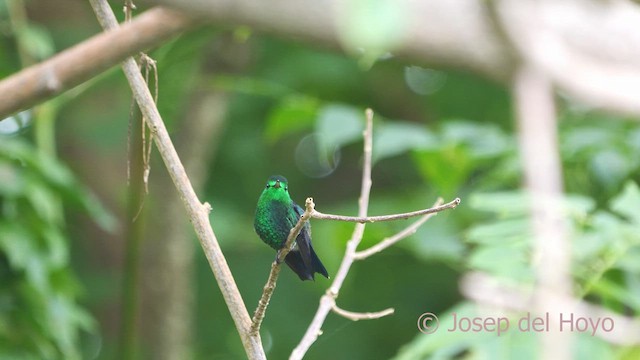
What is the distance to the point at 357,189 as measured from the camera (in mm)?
4977

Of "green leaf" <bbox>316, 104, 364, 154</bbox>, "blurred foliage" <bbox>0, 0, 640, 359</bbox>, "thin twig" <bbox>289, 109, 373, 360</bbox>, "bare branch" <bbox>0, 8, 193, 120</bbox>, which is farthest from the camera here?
"green leaf" <bbox>316, 104, 364, 154</bbox>

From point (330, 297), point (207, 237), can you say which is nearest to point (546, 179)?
point (207, 237)

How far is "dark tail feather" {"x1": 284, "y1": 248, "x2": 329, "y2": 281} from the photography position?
50.7 inches

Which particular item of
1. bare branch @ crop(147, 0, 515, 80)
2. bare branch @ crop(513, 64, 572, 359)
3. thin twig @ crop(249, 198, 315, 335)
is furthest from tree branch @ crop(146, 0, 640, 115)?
bare branch @ crop(513, 64, 572, 359)

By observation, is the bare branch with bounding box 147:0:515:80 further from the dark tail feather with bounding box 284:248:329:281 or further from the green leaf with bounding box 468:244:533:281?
the green leaf with bounding box 468:244:533:281

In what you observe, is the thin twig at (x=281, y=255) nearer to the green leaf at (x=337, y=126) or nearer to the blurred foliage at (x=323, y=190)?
the blurred foliage at (x=323, y=190)

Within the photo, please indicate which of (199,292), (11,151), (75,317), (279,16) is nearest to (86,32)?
(199,292)

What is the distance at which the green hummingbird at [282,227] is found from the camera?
130cm

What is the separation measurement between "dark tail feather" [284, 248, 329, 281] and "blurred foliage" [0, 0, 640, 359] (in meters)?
0.33

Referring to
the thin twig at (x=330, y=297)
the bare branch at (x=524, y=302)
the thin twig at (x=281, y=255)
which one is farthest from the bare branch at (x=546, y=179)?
the thin twig at (x=330, y=297)

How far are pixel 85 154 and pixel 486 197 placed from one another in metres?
2.83

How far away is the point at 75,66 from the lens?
179 centimetres

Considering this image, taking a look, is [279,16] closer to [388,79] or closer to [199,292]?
[199,292]

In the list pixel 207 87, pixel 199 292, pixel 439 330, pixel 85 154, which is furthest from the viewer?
pixel 85 154
